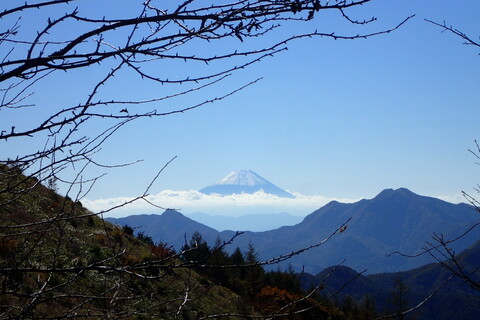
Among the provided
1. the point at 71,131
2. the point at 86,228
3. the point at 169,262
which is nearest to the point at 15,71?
the point at 71,131

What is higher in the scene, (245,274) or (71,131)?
(71,131)

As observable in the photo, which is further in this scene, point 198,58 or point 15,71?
point 198,58

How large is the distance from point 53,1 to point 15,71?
34 cm

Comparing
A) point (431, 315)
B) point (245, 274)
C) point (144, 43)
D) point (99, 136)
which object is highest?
point (144, 43)

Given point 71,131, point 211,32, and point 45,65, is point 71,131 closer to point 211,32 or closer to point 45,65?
point 45,65

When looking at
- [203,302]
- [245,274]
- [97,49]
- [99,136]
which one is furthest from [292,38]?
[245,274]

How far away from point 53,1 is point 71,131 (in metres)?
0.74

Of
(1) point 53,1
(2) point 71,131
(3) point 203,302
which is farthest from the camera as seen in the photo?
(3) point 203,302

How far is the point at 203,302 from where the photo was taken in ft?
74.2

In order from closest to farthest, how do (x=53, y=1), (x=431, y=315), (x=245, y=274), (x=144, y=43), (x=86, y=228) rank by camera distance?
(x=53, y=1), (x=144, y=43), (x=86, y=228), (x=245, y=274), (x=431, y=315)

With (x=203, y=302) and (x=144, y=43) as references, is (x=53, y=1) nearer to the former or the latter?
(x=144, y=43)

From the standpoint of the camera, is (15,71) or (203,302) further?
(203,302)

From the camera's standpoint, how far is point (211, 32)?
189cm

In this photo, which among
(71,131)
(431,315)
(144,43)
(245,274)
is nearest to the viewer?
(144,43)
